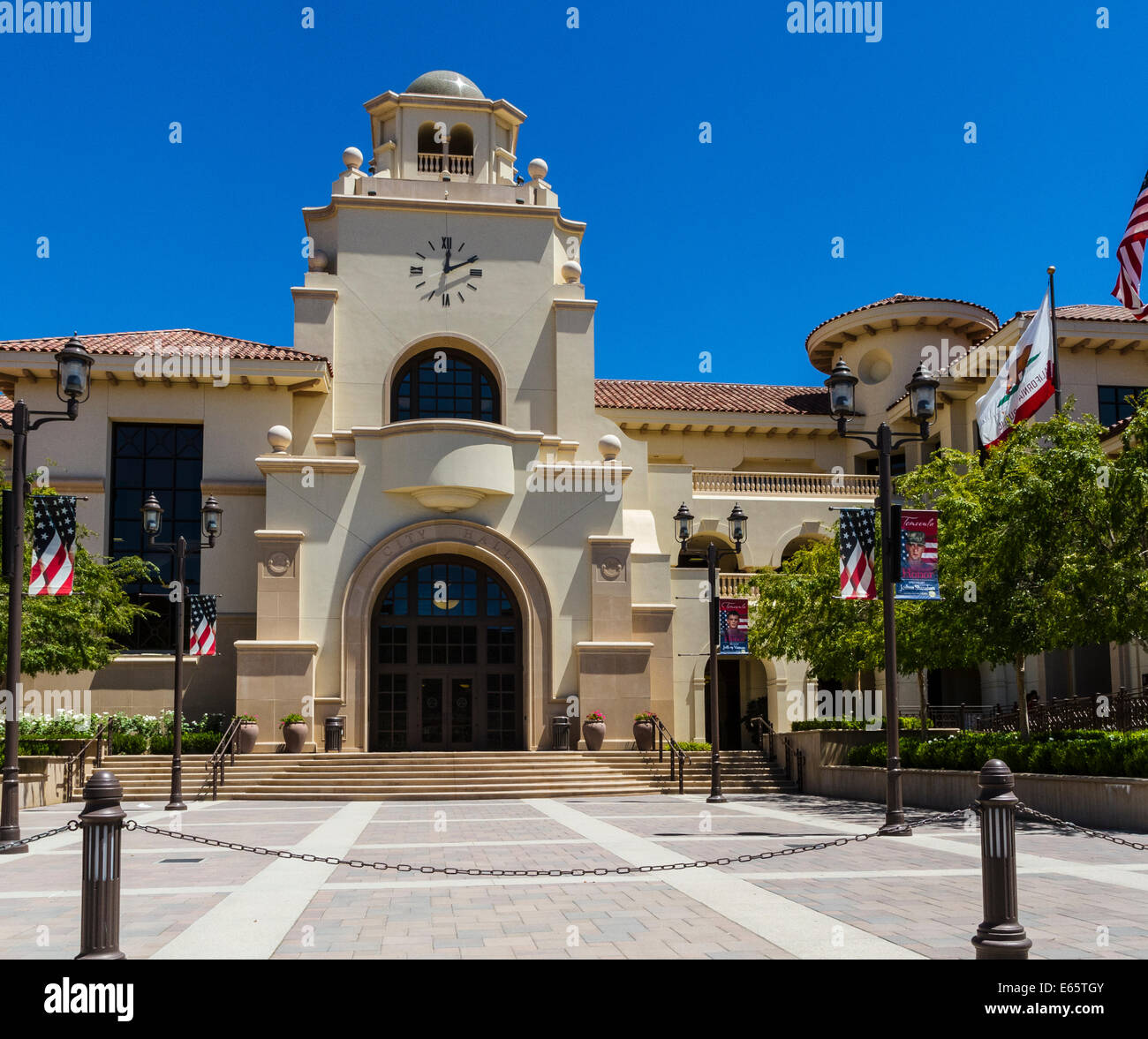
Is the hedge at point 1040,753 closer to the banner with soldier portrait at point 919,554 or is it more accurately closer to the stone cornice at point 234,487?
the banner with soldier portrait at point 919,554

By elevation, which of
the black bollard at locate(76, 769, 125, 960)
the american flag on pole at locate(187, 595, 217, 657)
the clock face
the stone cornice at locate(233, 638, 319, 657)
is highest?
the clock face

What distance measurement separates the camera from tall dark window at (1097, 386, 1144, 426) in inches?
1423

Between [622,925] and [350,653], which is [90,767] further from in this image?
[622,925]

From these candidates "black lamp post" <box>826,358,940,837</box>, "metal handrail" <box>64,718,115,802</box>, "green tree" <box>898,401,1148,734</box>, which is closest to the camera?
"black lamp post" <box>826,358,940,837</box>

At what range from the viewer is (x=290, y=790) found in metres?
28.0

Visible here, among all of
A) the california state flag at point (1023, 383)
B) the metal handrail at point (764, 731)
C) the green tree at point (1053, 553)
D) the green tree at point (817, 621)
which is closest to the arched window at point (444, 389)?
the green tree at point (817, 621)

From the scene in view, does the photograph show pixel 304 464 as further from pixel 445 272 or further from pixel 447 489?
pixel 445 272

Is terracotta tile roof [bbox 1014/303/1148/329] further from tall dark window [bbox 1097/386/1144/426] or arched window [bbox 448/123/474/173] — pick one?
arched window [bbox 448/123/474/173]

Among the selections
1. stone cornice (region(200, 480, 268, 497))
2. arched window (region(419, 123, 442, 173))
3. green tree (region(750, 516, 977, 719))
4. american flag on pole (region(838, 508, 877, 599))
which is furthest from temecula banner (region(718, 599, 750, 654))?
arched window (region(419, 123, 442, 173))

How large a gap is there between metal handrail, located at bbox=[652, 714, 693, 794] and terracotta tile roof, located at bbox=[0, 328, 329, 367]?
1485 cm

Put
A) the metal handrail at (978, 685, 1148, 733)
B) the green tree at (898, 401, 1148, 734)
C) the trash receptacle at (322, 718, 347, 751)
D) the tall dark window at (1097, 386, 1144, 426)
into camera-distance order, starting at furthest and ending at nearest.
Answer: the tall dark window at (1097, 386, 1144, 426), the trash receptacle at (322, 718, 347, 751), the metal handrail at (978, 685, 1148, 733), the green tree at (898, 401, 1148, 734)

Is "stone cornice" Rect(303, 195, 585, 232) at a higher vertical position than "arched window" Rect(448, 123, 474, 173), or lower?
lower

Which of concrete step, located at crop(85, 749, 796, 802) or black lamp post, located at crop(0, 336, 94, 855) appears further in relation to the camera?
concrete step, located at crop(85, 749, 796, 802)

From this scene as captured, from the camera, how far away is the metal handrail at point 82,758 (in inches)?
1080
